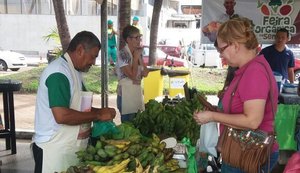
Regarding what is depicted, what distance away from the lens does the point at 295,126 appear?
5.14m

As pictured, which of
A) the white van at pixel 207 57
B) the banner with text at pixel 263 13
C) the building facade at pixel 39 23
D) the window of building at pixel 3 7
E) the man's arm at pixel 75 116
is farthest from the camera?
the window of building at pixel 3 7

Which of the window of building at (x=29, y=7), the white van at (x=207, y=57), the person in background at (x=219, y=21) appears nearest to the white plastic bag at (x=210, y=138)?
the person in background at (x=219, y=21)

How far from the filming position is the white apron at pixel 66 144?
252cm

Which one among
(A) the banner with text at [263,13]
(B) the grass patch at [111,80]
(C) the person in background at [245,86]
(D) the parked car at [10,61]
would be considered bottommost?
(B) the grass patch at [111,80]

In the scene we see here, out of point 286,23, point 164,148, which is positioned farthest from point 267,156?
point 286,23

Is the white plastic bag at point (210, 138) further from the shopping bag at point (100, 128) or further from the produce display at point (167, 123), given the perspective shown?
the shopping bag at point (100, 128)

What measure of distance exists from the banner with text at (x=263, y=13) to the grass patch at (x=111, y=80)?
298cm

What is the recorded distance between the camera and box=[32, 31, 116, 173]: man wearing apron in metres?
2.38

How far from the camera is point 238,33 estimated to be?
2.11m

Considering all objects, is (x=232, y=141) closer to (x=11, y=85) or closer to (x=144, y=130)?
(x=144, y=130)

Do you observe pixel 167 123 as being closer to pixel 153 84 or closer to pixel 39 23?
pixel 153 84

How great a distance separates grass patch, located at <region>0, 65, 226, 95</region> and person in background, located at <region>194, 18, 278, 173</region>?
7547mm

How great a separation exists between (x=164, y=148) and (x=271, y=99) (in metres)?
0.91

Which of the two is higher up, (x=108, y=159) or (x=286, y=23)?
(x=286, y=23)
